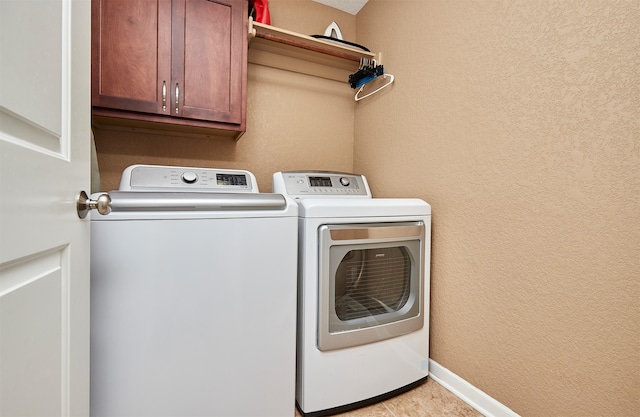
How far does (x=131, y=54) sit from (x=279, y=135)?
959 mm

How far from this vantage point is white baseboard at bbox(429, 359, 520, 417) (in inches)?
50.6

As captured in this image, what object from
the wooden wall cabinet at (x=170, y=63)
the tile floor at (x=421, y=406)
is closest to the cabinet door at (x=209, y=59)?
the wooden wall cabinet at (x=170, y=63)

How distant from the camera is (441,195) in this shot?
61.8 inches

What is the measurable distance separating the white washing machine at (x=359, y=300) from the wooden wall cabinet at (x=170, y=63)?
1.90ft

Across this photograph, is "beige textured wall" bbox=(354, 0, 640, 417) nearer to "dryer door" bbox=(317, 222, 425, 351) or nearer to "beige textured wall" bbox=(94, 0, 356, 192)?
"dryer door" bbox=(317, 222, 425, 351)

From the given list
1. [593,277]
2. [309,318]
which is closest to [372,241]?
[309,318]

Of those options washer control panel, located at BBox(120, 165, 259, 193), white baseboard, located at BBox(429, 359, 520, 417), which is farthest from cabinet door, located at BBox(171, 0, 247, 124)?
white baseboard, located at BBox(429, 359, 520, 417)

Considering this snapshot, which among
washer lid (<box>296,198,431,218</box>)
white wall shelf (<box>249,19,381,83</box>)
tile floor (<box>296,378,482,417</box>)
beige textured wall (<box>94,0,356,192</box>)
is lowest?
tile floor (<box>296,378,482,417</box>)

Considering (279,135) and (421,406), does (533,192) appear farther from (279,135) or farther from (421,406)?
(279,135)

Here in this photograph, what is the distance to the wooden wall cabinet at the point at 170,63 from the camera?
139cm

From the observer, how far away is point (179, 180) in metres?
→ 1.47
